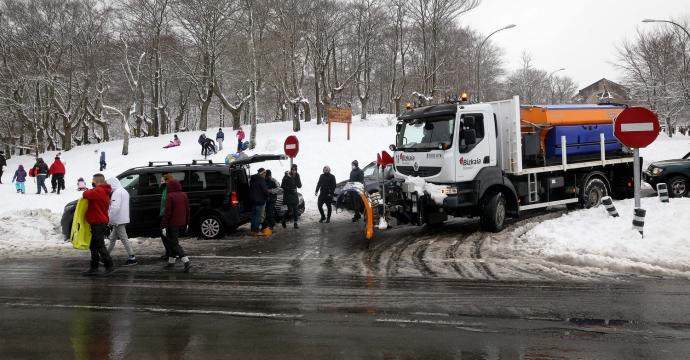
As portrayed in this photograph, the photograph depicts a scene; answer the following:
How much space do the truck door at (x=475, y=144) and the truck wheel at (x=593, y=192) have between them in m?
3.62

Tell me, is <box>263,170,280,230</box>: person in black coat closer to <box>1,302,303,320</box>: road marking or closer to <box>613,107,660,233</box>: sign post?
<box>1,302,303,320</box>: road marking

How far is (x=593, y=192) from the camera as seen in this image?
14086mm

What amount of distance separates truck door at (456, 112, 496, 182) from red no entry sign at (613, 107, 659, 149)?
2802mm

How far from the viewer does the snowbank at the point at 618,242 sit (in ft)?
26.7

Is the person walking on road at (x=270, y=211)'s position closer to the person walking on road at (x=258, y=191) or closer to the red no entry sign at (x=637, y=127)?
the person walking on road at (x=258, y=191)

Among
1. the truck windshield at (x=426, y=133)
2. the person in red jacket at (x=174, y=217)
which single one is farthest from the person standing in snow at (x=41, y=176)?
the truck windshield at (x=426, y=133)

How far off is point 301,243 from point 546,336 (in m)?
7.18

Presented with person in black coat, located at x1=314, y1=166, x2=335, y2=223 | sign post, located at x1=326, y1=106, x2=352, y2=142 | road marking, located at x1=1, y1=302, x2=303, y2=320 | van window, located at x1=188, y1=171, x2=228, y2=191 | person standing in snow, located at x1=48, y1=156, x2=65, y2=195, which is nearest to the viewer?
road marking, located at x1=1, y1=302, x2=303, y2=320

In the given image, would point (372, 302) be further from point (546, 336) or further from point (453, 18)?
point (453, 18)

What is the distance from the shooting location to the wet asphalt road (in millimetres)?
4902

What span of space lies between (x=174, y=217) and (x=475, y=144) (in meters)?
6.57

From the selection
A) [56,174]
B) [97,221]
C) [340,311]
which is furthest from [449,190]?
[56,174]

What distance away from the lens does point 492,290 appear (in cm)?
700

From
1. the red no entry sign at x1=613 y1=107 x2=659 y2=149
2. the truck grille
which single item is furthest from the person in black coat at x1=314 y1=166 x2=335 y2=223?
the red no entry sign at x1=613 y1=107 x2=659 y2=149
